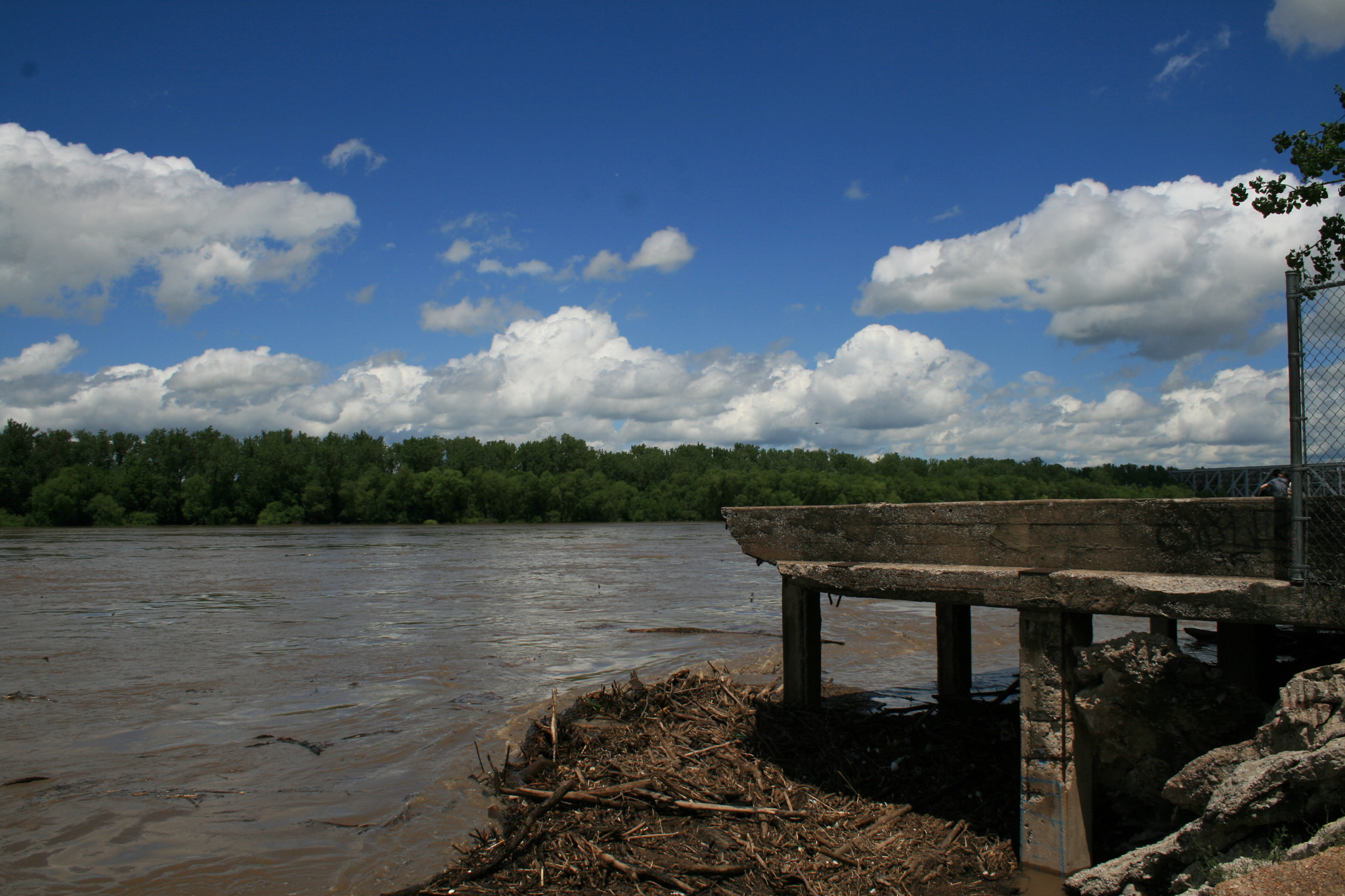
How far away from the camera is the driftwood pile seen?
6.10 m

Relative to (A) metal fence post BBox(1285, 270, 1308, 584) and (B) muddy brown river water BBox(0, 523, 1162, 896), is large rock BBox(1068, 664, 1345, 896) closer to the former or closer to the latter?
(A) metal fence post BBox(1285, 270, 1308, 584)

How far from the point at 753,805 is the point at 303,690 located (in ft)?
32.2

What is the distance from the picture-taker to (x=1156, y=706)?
18.9 ft

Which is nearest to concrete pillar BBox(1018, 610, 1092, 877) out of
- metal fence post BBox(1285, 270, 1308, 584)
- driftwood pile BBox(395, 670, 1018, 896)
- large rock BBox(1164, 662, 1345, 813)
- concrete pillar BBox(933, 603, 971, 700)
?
driftwood pile BBox(395, 670, 1018, 896)

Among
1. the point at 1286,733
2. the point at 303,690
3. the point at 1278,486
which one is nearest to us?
the point at 1286,733

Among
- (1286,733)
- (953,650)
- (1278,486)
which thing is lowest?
(953,650)

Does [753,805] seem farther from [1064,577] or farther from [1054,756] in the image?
[1064,577]

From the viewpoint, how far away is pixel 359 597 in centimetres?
2711

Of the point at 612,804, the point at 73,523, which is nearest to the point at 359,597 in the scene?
the point at 612,804

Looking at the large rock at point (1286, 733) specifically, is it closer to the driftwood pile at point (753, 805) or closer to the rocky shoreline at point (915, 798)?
the rocky shoreline at point (915, 798)

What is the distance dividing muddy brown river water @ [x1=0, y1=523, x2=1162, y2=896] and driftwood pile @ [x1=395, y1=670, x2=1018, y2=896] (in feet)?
3.49

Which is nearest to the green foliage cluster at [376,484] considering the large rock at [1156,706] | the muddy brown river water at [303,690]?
the muddy brown river water at [303,690]

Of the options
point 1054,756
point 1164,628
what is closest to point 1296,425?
point 1054,756

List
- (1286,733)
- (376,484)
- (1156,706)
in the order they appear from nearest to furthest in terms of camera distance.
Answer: (1286,733)
(1156,706)
(376,484)
